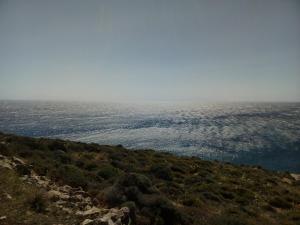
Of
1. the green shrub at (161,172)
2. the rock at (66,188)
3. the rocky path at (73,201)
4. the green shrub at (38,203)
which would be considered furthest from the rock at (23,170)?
the green shrub at (161,172)

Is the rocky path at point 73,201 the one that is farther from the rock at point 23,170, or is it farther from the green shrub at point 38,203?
the green shrub at point 38,203

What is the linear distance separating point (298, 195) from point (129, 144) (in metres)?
54.6

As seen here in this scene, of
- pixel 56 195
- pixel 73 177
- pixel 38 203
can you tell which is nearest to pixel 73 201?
pixel 56 195

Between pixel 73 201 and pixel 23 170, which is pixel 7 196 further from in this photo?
pixel 23 170

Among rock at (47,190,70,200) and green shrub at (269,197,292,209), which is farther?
green shrub at (269,197,292,209)

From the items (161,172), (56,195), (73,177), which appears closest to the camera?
(56,195)

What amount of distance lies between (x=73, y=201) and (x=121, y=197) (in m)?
1.87

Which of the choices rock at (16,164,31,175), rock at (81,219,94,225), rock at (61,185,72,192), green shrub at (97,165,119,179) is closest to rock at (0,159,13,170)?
rock at (16,164,31,175)

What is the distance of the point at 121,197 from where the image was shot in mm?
10672

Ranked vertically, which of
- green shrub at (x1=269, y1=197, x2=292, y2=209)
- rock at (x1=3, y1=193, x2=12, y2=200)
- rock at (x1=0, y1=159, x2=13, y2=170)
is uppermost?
rock at (x1=0, y1=159, x2=13, y2=170)

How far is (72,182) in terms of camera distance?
12.7 meters

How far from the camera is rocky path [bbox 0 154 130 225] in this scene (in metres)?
8.00

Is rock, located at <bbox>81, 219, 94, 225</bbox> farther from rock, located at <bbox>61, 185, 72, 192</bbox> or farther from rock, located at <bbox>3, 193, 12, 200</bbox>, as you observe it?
rock, located at <bbox>61, 185, 72, 192</bbox>

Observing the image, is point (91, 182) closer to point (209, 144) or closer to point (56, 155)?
point (56, 155)
